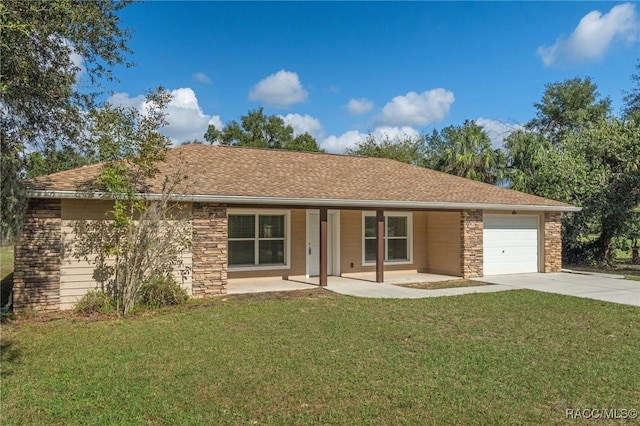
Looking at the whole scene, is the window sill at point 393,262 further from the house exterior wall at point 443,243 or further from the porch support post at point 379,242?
the porch support post at point 379,242

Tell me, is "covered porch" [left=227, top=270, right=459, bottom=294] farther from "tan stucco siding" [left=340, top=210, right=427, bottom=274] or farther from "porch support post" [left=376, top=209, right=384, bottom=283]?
"porch support post" [left=376, top=209, right=384, bottom=283]

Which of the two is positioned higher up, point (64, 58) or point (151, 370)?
point (64, 58)

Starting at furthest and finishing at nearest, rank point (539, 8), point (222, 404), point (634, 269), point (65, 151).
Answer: point (634, 269)
point (539, 8)
point (65, 151)
point (222, 404)

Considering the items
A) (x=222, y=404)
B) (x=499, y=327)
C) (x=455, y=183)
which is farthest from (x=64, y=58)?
(x=455, y=183)

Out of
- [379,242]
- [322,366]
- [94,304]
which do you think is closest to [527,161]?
[379,242]

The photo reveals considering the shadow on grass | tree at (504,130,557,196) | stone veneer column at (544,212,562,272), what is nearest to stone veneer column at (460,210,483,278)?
stone veneer column at (544,212,562,272)

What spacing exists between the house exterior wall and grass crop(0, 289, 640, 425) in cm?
573

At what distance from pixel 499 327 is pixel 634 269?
13935 millimetres

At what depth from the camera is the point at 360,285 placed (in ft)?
41.7

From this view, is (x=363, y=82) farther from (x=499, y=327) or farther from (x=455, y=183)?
(x=499, y=327)

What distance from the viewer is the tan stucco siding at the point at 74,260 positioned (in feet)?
31.3

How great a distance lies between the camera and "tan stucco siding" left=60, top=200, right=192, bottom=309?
955cm

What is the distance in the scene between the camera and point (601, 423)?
4047mm

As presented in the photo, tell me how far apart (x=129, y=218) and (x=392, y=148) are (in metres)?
32.0
